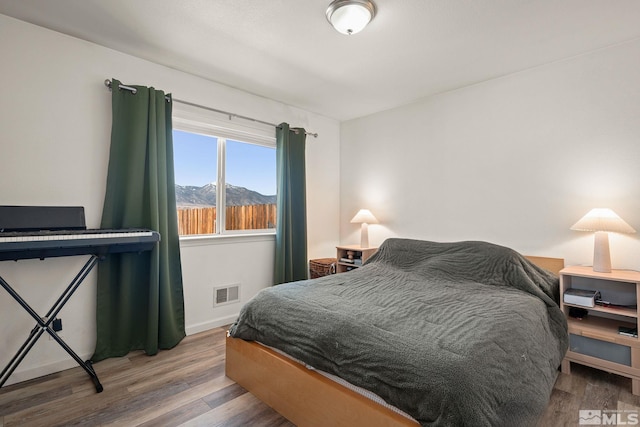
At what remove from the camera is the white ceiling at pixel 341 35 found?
6.54 feet

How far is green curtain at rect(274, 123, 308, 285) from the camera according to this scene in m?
3.50

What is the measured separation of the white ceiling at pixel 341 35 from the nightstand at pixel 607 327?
69.5 inches

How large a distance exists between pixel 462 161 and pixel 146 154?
303 cm

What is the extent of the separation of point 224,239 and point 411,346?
2.34 meters

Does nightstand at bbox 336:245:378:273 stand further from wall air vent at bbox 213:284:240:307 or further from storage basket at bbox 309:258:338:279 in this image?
wall air vent at bbox 213:284:240:307

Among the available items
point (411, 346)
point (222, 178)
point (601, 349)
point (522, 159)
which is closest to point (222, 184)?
point (222, 178)

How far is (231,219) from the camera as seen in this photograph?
337 cm

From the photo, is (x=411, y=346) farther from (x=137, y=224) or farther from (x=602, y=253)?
(x=137, y=224)

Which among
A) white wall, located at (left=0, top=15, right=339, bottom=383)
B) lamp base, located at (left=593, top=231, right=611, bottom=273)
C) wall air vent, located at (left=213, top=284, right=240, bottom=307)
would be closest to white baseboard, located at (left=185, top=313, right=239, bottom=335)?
white wall, located at (left=0, top=15, right=339, bottom=383)

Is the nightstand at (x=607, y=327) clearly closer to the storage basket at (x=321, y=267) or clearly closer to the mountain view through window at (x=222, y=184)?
the storage basket at (x=321, y=267)

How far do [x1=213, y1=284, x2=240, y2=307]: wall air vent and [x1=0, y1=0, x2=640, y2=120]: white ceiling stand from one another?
212 centimetres

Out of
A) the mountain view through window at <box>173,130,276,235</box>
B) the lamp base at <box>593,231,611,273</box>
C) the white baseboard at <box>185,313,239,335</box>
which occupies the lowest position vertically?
the white baseboard at <box>185,313,239,335</box>

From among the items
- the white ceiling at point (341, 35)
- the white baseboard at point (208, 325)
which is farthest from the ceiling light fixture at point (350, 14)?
the white baseboard at point (208, 325)

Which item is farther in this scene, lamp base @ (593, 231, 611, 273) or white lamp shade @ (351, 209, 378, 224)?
white lamp shade @ (351, 209, 378, 224)
